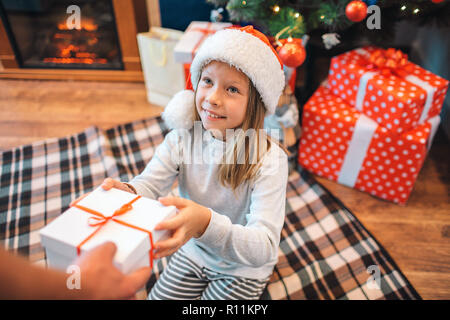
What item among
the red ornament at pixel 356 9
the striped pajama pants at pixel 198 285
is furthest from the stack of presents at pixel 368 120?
the striped pajama pants at pixel 198 285

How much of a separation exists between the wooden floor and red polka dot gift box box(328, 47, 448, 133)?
1.16 feet

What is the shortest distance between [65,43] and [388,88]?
6.75 ft

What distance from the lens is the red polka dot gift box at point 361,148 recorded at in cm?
131

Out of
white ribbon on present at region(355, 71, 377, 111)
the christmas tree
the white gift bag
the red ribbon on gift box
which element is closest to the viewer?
the red ribbon on gift box

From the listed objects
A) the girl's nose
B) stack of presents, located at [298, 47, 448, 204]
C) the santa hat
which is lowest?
stack of presents, located at [298, 47, 448, 204]

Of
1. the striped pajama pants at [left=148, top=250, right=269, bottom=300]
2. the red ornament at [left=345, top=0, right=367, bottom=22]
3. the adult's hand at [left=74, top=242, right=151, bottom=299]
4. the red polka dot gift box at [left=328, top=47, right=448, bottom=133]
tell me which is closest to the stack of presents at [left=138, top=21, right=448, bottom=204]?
the red polka dot gift box at [left=328, top=47, right=448, bottom=133]

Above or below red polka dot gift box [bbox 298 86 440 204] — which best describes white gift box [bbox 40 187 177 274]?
above

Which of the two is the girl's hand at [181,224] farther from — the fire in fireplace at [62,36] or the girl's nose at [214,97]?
the fire in fireplace at [62,36]

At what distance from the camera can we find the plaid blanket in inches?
46.1

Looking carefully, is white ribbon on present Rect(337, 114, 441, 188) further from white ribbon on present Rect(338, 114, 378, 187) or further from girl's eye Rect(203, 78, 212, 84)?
girl's eye Rect(203, 78, 212, 84)

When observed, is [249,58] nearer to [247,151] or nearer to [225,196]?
[247,151]

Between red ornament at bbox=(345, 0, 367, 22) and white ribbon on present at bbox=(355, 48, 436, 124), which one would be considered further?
white ribbon on present at bbox=(355, 48, 436, 124)

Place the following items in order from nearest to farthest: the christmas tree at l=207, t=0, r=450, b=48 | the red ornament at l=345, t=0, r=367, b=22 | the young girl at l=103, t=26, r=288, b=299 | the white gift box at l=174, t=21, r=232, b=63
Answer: the young girl at l=103, t=26, r=288, b=299 < the red ornament at l=345, t=0, r=367, b=22 < the christmas tree at l=207, t=0, r=450, b=48 < the white gift box at l=174, t=21, r=232, b=63
